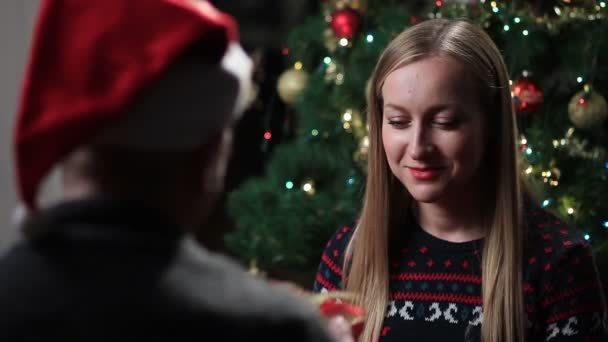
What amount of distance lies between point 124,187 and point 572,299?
3.21 ft

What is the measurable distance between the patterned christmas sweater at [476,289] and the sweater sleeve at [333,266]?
11cm

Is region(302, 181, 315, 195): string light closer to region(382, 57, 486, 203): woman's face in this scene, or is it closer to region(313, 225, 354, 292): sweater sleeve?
region(313, 225, 354, 292): sweater sleeve

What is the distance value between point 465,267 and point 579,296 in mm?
203

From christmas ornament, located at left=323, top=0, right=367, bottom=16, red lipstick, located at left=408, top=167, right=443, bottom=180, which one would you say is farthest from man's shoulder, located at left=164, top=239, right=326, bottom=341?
christmas ornament, located at left=323, top=0, right=367, bottom=16

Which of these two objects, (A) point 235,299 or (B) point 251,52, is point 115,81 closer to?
(A) point 235,299

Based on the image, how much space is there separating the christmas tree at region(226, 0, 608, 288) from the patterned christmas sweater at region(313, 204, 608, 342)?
220mm

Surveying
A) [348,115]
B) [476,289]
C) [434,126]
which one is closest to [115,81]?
[434,126]

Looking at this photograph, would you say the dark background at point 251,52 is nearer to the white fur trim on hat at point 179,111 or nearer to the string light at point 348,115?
the string light at point 348,115

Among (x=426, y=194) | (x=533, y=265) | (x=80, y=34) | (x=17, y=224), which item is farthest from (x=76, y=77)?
(x=533, y=265)

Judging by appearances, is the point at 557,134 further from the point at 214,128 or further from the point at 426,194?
the point at 214,128

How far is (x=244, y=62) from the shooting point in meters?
0.92

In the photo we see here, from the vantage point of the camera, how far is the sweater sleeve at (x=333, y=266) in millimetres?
1760

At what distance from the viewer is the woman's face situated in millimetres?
1562

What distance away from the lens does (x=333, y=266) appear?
1.77 metres
